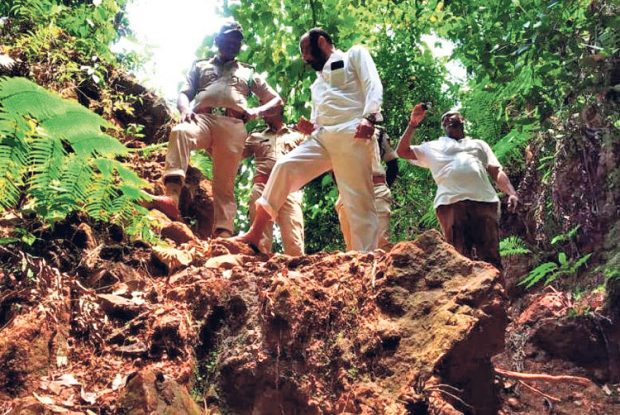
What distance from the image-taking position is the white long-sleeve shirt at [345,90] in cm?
478

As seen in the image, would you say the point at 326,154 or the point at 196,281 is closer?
the point at 196,281

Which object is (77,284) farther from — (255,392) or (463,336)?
(463,336)

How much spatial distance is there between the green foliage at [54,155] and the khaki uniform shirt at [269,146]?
258cm

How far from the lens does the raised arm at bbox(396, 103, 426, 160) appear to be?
4839 mm

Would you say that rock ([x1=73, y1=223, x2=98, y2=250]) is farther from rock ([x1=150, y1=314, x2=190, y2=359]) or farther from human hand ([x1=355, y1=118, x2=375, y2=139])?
human hand ([x1=355, y1=118, x2=375, y2=139])

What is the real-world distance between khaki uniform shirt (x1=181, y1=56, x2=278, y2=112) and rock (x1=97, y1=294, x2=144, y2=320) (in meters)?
3.04

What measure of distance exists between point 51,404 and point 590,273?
636 centimetres

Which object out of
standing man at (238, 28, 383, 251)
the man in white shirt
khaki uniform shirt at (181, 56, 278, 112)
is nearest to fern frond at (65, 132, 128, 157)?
standing man at (238, 28, 383, 251)

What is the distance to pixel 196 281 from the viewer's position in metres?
3.67

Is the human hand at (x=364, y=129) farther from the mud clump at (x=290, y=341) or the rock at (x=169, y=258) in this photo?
the rock at (x=169, y=258)

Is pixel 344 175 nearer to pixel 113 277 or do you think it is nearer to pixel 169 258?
pixel 169 258

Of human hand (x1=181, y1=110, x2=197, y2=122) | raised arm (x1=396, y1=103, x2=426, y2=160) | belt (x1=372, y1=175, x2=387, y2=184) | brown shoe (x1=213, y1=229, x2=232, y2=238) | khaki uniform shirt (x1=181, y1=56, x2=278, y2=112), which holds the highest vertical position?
khaki uniform shirt (x1=181, y1=56, x2=278, y2=112)

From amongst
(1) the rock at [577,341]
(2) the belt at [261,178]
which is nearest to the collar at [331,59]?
(2) the belt at [261,178]

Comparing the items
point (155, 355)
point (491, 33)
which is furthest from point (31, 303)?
point (491, 33)
